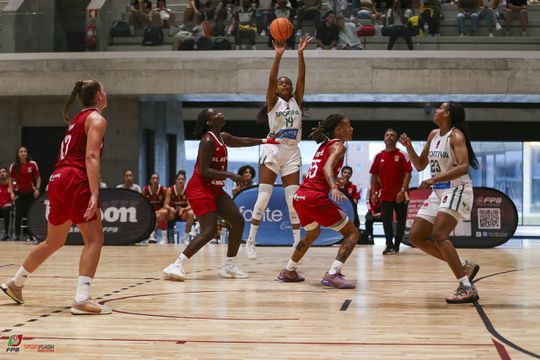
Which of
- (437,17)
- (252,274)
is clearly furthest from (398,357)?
(437,17)

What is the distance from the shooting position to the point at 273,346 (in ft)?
15.9

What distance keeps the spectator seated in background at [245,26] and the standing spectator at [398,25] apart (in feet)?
9.90

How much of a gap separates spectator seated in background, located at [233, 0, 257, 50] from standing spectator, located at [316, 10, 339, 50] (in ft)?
4.83

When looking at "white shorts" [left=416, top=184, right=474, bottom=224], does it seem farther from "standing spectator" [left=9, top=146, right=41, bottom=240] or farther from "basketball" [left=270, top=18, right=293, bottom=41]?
"standing spectator" [left=9, top=146, right=41, bottom=240]

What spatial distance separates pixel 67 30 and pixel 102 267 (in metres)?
10.8

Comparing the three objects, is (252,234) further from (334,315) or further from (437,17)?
(437,17)

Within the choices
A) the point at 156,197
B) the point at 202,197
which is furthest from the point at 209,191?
the point at 156,197

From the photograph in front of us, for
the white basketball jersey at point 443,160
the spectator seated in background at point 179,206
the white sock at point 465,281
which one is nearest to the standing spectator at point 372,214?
the spectator seated in background at point 179,206

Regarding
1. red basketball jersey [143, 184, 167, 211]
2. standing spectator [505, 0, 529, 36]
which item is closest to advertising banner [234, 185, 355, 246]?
red basketball jersey [143, 184, 167, 211]

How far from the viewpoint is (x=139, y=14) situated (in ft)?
65.8

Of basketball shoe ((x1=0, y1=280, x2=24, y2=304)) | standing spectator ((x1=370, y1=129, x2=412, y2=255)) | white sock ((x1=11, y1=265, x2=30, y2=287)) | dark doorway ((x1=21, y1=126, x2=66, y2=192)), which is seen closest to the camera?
white sock ((x1=11, y1=265, x2=30, y2=287))

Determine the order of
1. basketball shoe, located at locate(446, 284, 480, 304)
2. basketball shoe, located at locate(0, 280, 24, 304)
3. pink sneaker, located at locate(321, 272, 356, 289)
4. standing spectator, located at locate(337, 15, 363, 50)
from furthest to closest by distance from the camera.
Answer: standing spectator, located at locate(337, 15, 363, 50) → pink sneaker, located at locate(321, 272, 356, 289) → basketball shoe, located at locate(446, 284, 480, 304) → basketball shoe, located at locate(0, 280, 24, 304)

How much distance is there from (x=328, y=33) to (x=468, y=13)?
3.12 meters

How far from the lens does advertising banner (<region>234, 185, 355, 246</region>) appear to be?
1432 cm
